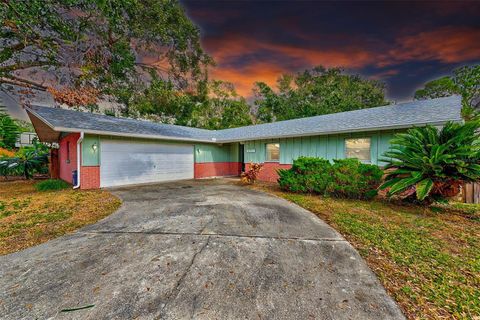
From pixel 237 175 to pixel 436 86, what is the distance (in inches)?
1011

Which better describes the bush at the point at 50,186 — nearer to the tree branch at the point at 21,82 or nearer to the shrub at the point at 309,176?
the tree branch at the point at 21,82

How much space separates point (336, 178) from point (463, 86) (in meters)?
26.2

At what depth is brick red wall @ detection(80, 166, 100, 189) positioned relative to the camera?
27.4ft

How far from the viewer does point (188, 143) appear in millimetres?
12234

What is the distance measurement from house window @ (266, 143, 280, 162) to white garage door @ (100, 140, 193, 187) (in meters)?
4.82

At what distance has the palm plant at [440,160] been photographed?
4664 mm

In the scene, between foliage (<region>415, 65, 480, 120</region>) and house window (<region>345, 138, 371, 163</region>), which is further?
foliage (<region>415, 65, 480, 120</region>)

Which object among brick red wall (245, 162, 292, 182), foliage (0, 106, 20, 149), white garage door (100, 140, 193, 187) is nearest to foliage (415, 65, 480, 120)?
brick red wall (245, 162, 292, 182)

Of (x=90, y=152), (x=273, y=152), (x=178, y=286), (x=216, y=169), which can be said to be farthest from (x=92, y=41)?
(x=273, y=152)

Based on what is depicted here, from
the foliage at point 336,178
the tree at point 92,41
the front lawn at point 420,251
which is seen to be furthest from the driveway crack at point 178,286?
the tree at point 92,41

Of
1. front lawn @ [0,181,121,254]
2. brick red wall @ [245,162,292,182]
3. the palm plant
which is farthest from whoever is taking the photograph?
brick red wall @ [245,162,292,182]

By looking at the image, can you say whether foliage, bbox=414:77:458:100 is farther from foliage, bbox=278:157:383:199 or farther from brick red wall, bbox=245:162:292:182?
foliage, bbox=278:157:383:199

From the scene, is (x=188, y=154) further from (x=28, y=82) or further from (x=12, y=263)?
(x=12, y=263)

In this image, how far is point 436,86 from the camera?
73.7 ft
